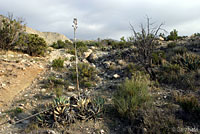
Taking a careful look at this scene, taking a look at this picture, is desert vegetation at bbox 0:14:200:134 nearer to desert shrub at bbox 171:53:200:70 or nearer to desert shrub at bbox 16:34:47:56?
desert shrub at bbox 171:53:200:70

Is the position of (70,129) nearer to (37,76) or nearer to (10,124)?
(10,124)

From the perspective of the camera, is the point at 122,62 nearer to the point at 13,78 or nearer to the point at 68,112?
the point at 68,112

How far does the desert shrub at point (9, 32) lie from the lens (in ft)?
30.3

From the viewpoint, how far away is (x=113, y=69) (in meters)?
8.94

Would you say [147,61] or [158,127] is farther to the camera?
[147,61]

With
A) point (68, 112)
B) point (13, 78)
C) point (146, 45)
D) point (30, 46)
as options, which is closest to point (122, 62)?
point (146, 45)

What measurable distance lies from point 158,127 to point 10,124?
14.3ft

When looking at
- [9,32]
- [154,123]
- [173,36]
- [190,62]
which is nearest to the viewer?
[154,123]

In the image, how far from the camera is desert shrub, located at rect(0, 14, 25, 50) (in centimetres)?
924

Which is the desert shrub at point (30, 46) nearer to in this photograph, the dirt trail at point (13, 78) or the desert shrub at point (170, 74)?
the dirt trail at point (13, 78)

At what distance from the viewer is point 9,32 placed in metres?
9.45


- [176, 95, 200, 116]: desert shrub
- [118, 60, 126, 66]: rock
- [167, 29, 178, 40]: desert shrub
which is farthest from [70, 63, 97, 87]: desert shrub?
[167, 29, 178, 40]: desert shrub

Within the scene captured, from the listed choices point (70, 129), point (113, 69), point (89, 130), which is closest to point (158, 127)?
point (89, 130)

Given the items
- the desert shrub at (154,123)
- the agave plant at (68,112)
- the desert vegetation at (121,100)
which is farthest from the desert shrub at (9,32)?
the desert shrub at (154,123)
